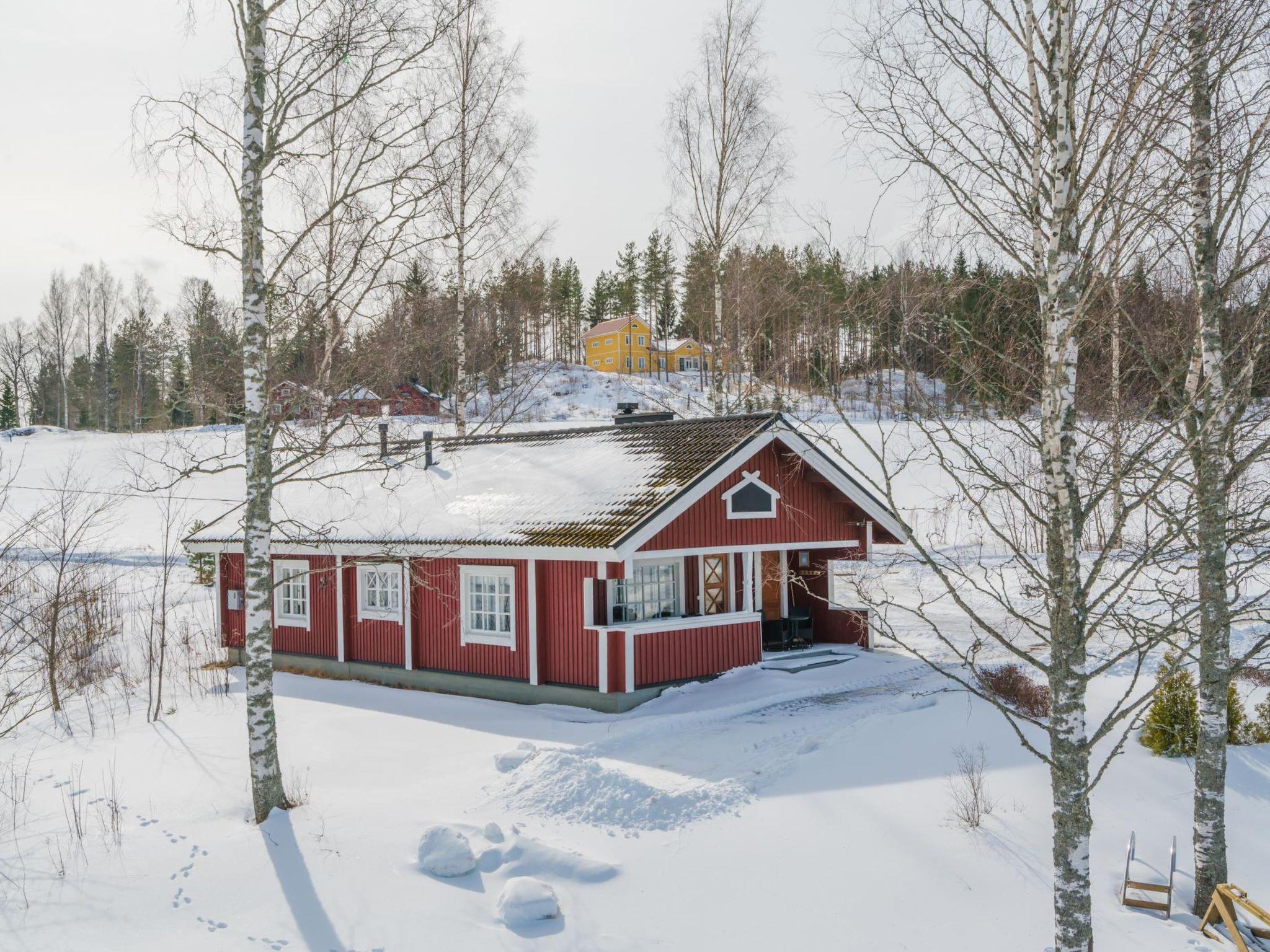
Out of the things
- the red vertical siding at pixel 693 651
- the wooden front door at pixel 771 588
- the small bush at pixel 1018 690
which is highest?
the wooden front door at pixel 771 588

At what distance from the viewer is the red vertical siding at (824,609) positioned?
1650 cm

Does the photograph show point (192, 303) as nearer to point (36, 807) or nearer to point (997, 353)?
point (36, 807)

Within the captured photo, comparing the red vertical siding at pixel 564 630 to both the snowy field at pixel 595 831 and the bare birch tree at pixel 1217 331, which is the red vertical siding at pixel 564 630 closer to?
the snowy field at pixel 595 831

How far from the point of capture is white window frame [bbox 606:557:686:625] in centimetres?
1285

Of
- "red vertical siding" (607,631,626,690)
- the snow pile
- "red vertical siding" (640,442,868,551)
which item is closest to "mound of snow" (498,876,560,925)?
the snow pile

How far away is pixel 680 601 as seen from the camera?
556 inches

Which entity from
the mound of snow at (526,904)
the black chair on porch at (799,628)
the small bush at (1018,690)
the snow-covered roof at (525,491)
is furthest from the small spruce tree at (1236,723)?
the mound of snow at (526,904)

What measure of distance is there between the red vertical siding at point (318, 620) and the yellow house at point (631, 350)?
4387 centimetres

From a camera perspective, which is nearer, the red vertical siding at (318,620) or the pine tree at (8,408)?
the red vertical siding at (318,620)

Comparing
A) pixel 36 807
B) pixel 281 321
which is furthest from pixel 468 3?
pixel 36 807

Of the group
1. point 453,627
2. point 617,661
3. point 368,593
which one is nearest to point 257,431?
point 617,661

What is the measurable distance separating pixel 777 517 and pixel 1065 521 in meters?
10.2

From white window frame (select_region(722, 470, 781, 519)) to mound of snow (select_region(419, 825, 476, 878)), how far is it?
7.66 metres

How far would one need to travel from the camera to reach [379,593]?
1538 centimetres
